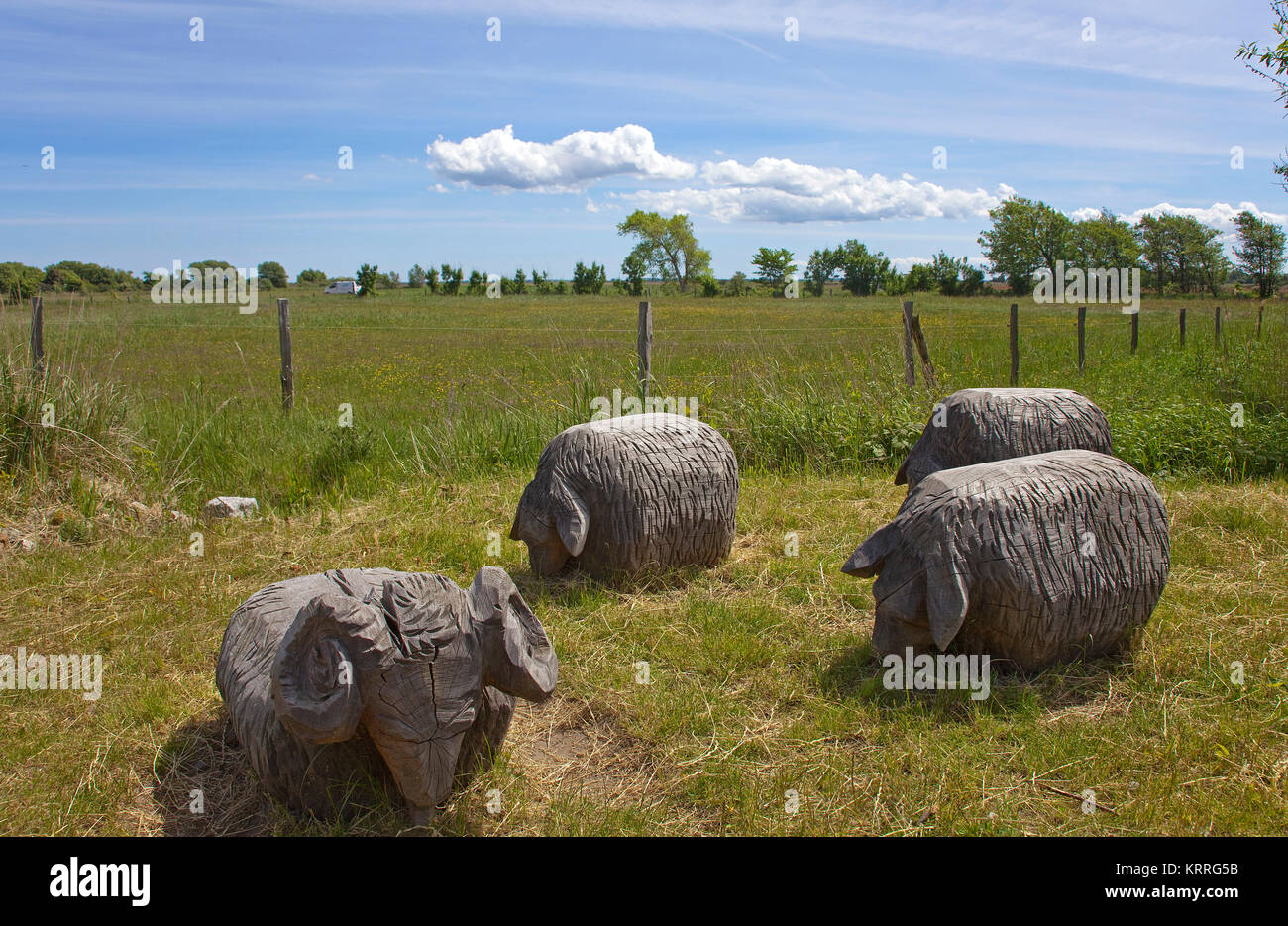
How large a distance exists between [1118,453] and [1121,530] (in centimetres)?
437

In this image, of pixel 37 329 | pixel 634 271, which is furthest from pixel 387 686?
pixel 634 271

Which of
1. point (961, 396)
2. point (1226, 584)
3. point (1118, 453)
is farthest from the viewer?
point (1118, 453)

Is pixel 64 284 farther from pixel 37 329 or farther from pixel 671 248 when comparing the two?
pixel 671 248

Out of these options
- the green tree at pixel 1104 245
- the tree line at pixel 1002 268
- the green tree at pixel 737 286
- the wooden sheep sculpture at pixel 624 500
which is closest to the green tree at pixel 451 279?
the tree line at pixel 1002 268

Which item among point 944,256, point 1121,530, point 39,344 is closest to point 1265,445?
point 1121,530

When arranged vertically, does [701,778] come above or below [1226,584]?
below

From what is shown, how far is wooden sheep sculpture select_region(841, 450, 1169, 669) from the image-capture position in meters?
3.69

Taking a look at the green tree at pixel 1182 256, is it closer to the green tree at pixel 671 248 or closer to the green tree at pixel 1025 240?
the green tree at pixel 1025 240

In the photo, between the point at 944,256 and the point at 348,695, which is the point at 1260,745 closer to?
the point at 348,695

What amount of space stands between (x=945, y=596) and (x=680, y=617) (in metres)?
Result: 1.67

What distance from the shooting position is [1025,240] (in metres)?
43.8

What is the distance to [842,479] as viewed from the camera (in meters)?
7.84

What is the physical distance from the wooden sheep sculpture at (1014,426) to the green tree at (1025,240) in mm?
40951
